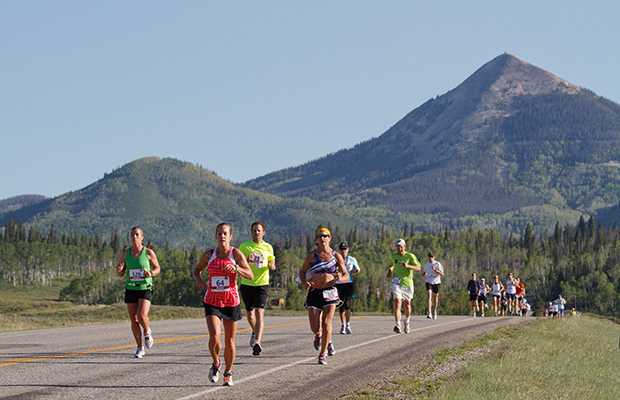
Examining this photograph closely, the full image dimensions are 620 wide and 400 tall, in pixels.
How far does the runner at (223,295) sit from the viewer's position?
458 inches

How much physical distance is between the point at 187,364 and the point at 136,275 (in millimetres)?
2116

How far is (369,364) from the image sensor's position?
14.7 m

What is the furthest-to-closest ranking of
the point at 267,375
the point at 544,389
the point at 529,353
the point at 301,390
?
1. the point at 529,353
2. the point at 544,389
3. the point at 267,375
4. the point at 301,390

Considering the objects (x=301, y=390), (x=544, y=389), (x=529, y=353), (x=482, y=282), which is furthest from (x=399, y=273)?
(x=482, y=282)

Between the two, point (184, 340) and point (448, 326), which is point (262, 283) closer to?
point (184, 340)

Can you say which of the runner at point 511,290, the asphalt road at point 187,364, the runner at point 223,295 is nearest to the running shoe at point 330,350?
the asphalt road at point 187,364

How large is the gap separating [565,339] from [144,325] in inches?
593

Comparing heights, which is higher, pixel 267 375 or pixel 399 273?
pixel 399 273

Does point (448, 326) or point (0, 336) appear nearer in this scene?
point (0, 336)

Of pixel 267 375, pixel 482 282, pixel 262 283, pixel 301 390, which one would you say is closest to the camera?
pixel 301 390

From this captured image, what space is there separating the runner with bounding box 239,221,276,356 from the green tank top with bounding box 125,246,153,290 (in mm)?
1909

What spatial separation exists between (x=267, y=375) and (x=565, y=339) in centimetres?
1504

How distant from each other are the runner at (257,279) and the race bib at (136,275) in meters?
2.03

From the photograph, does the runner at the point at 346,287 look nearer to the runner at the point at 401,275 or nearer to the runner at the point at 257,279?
the runner at the point at 401,275
